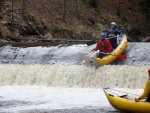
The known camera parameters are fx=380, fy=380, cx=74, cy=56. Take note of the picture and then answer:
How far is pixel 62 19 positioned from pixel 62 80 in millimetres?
23003

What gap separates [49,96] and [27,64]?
18.1 ft

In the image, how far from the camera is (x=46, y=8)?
3791 centimetres

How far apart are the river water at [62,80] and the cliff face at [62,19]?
11444mm

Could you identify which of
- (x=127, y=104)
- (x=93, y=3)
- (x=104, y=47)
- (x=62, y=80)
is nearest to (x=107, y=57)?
(x=104, y=47)

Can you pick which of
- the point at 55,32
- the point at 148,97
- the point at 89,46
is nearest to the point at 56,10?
the point at 55,32

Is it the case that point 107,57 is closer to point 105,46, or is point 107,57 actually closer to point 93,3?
point 105,46

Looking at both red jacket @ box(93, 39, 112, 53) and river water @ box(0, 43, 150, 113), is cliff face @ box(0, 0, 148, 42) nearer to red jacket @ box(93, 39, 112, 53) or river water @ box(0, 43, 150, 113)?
river water @ box(0, 43, 150, 113)

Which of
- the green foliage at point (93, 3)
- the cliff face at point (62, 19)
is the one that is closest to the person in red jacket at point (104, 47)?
the cliff face at point (62, 19)

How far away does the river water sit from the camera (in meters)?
11.4

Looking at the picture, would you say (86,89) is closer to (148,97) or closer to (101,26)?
(148,97)

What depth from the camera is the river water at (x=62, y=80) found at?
37.5 ft

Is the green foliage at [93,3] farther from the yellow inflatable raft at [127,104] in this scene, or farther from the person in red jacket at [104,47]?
the yellow inflatable raft at [127,104]

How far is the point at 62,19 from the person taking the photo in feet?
125

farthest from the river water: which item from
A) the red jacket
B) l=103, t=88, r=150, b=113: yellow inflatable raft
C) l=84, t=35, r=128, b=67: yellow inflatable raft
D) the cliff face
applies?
the cliff face
